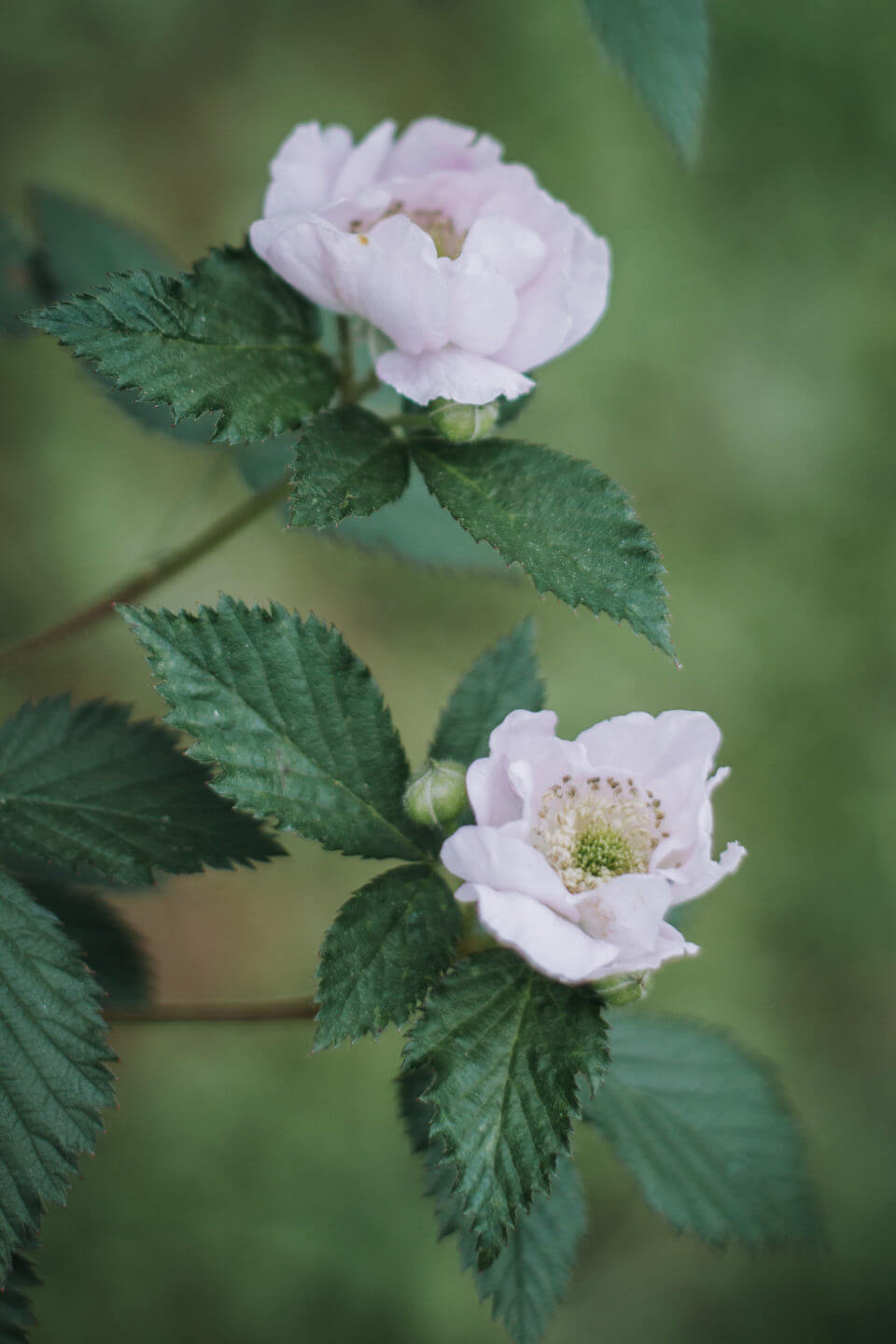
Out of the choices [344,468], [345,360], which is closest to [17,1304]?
[344,468]

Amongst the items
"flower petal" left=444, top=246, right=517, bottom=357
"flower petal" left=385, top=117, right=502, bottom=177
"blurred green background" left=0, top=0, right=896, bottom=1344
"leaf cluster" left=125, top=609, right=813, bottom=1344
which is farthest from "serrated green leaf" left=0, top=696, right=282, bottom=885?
"blurred green background" left=0, top=0, right=896, bottom=1344

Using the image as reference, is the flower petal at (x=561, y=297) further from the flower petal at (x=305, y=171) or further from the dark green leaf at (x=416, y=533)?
the dark green leaf at (x=416, y=533)

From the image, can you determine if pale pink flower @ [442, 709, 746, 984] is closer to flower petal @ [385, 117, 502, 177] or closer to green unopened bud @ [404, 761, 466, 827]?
green unopened bud @ [404, 761, 466, 827]

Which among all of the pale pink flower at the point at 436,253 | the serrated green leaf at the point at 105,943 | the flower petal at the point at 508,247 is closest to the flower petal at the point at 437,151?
the pale pink flower at the point at 436,253

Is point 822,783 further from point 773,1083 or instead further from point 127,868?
point 127,868

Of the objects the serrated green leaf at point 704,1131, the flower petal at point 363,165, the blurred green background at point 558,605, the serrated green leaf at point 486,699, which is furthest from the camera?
the blurred green background at point 558,605

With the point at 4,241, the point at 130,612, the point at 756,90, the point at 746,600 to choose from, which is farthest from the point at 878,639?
the point at 130,612
